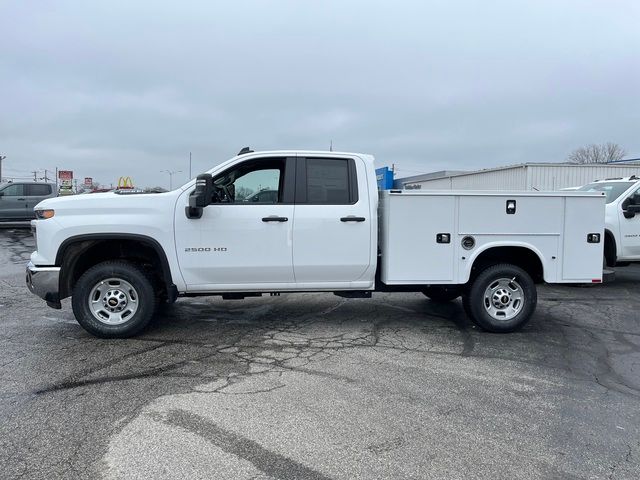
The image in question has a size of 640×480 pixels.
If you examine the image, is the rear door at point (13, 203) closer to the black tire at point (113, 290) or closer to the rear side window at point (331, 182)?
the black tire at point (113, 290)

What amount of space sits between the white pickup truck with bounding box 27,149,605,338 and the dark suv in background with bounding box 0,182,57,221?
16669mm

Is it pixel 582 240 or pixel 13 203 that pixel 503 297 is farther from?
pixel 13 203

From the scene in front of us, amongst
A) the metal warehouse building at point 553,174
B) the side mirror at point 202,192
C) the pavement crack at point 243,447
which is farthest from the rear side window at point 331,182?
the metal warehouse building at point 553,174

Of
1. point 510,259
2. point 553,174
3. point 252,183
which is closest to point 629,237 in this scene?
point 510,259

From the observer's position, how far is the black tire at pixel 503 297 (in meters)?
6.36

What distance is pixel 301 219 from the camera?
6047 millimetres

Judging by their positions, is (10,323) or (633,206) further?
(633,206)

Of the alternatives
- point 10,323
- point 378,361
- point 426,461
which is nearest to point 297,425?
point 426,461

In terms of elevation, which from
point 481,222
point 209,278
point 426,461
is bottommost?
point 426,461

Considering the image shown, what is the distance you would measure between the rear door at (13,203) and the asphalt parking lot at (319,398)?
604 inches

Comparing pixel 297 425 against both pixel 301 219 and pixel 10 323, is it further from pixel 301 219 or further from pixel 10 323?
pixel 10 323

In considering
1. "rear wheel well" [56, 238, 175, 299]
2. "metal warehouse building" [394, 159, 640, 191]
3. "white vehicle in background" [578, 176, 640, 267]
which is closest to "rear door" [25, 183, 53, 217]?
"metal warehouse building" [394, 159, 640, 191]

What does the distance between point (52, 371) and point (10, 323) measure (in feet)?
7.97

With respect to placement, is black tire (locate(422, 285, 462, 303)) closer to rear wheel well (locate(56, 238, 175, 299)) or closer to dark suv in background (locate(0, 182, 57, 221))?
rear wheel well (locate(56, 238, 175, 299))
